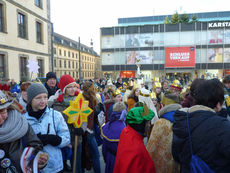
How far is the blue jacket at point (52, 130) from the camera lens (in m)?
2.22

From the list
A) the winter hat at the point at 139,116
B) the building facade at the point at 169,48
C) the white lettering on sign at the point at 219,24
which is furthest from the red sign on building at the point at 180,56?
the winter hat at the point at 139,116

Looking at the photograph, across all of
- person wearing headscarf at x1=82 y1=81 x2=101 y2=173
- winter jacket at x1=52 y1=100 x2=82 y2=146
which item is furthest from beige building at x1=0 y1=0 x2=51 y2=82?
person wearing headscarf at x1=82 y1=81 x2=101 y2=173

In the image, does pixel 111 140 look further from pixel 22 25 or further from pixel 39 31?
pixel 39 31

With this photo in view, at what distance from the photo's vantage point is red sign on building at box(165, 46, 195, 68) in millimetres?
32188

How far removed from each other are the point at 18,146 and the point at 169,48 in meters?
33.6

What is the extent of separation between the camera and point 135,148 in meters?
1.91

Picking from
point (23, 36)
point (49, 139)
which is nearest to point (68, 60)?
point (23, 36)

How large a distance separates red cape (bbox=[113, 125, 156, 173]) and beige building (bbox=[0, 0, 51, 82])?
452 inches

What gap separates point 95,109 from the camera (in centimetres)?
347

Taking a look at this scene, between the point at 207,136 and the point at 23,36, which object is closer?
the point at 207,136

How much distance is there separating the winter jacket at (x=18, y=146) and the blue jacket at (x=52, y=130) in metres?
0.29

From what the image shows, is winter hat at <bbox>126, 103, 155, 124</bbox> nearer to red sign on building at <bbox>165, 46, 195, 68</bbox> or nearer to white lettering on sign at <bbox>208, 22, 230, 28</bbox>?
red sign on building at <bbox>165, 46, 195, 68</bbox>

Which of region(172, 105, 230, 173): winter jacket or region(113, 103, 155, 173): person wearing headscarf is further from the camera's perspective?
region(113, 103, 155, 173): person wearing headscarf

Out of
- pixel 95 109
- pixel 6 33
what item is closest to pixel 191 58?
pixel 6 33
